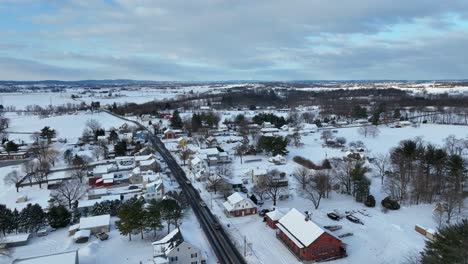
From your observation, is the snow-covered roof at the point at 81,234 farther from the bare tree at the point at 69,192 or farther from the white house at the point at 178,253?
the bare tree at the point at 69,192

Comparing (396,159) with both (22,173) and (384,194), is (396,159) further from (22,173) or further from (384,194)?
(22,173)

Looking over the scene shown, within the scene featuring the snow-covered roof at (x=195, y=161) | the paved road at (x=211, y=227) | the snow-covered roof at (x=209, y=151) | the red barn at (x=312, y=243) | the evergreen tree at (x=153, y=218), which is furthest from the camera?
the snow-covered roof at (x=209, y=151)

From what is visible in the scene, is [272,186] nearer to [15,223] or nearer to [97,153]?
[15,223]

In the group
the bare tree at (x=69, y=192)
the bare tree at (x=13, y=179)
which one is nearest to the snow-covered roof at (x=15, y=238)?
the bare tree at (x=69, y=192)

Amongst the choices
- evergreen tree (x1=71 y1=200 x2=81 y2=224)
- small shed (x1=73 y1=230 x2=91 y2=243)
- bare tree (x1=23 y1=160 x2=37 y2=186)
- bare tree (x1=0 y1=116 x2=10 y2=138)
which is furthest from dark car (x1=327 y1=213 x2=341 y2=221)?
bare tree (x1=0 y1=116 x2=10 y2=138)

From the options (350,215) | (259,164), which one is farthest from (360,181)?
(259,164)

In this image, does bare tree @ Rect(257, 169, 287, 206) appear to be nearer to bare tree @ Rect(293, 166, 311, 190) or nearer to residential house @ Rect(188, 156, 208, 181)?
bare tree @ Rect(293, 166, 311, 190)

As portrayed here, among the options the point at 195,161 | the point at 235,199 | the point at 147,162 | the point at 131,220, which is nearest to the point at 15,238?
the point at 131,220
